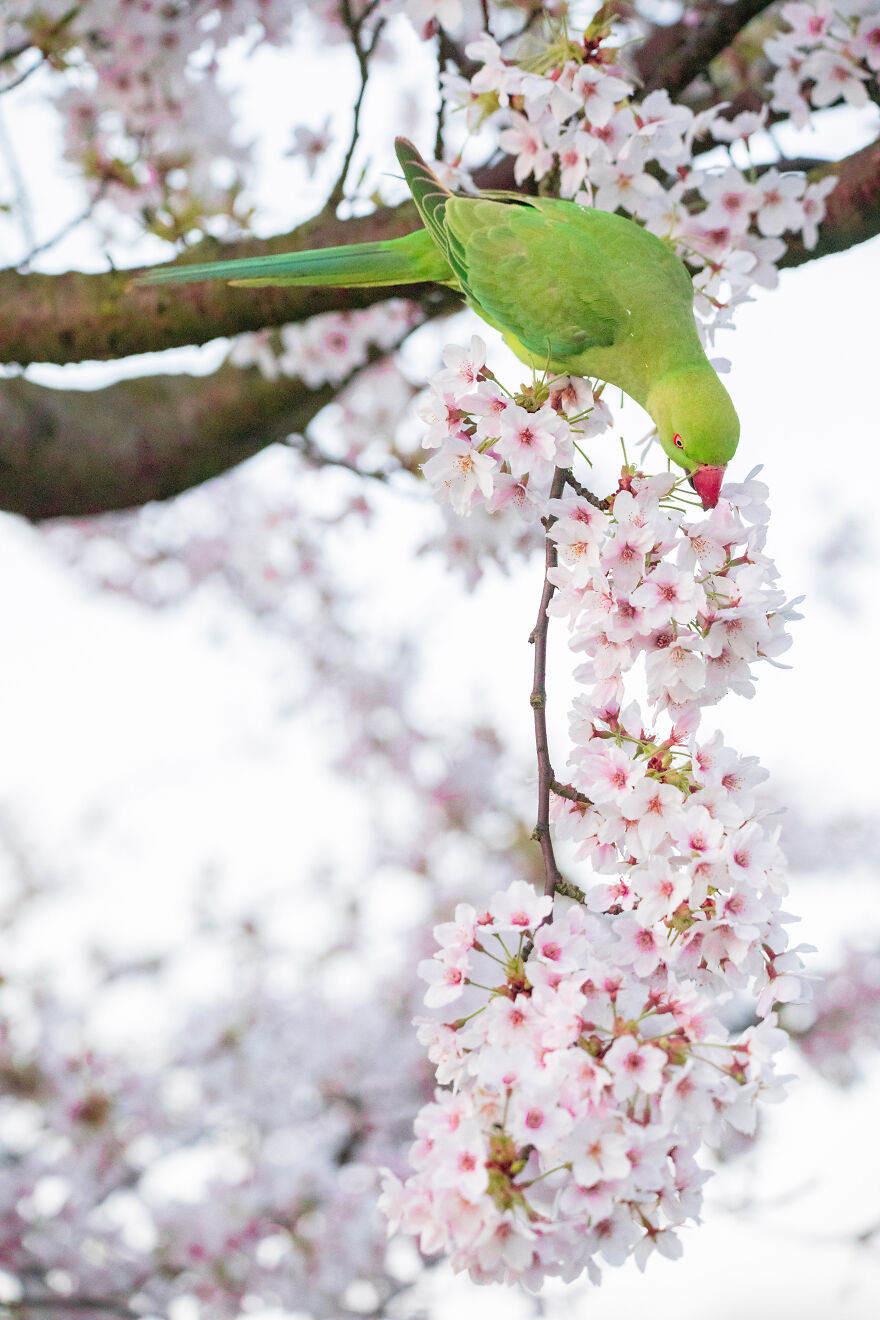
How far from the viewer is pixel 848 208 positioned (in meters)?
2.58

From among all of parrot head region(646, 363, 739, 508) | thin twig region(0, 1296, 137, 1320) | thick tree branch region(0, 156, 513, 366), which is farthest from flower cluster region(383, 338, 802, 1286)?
thin twig region(0, 1296, 137, 1320)

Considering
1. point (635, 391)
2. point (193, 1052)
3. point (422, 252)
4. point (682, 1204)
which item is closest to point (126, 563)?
point (193, 1052)

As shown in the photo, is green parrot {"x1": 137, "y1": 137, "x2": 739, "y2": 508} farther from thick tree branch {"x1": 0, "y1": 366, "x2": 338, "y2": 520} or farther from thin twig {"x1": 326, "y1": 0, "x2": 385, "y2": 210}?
thick tree branch {"x1": 0, "y1": 366, "x2": 338, "y2": 520}

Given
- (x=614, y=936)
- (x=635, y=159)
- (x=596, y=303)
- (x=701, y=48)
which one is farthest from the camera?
(x=701, y=48)

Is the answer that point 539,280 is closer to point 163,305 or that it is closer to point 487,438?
point 487,438

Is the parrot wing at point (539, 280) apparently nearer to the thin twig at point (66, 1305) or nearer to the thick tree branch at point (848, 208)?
the thick tree branch at point (848, 208)

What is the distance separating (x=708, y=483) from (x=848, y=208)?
138cm

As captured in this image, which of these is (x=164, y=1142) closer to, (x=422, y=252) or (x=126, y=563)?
(x=126, y=563)

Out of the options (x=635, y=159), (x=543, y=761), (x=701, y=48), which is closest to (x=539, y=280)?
(x=635, y=159)

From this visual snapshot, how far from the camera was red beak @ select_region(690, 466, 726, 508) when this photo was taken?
1.57m

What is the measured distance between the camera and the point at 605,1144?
1.20 metres

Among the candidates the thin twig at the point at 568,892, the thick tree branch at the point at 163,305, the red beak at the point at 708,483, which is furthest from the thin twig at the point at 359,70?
the thin twig at the point at 568,892

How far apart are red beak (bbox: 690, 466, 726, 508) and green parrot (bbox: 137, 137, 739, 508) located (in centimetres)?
4

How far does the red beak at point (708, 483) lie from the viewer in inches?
61.7
